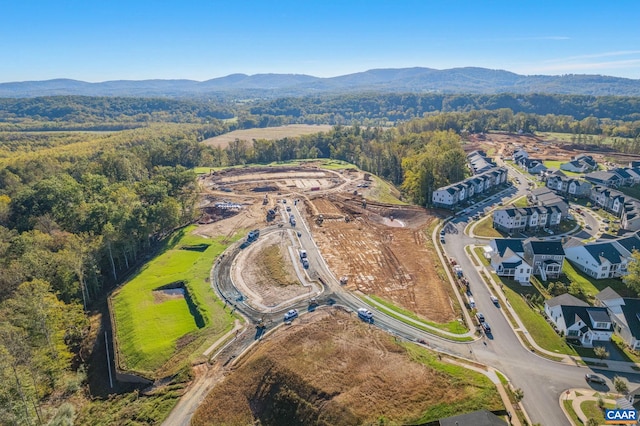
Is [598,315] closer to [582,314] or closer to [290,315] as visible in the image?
[582,314]

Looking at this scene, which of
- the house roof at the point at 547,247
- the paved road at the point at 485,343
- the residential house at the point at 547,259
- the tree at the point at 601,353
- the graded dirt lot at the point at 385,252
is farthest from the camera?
the house roof at the point at 547,247

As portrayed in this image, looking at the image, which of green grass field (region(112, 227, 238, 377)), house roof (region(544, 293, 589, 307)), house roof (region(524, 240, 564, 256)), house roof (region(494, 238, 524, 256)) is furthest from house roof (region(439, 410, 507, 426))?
house roof (region(524, 240, 564, 256))

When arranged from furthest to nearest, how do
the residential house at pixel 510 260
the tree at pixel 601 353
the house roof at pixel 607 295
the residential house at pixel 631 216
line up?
the residential house at pixel 631 216, the residential house at pixel 510 260, the house roof at pixel 607 295, the tree at pixel 601 353

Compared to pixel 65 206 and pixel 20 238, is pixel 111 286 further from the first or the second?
pixel 65 206

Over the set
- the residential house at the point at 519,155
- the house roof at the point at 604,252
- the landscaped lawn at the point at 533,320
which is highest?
the residential house at the point at 519,155

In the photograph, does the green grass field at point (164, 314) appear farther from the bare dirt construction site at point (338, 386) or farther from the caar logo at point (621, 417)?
the caar logo at point (621, 417)

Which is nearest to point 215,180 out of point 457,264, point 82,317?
point 82,317

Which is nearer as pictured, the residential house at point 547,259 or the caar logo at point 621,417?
the caar logo at point 621,417

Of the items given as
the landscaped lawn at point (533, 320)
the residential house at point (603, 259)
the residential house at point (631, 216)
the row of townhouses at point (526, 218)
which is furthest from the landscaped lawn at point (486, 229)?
the residential house at point (631, 216)

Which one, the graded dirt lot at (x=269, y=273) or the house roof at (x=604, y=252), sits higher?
the house roof at (x=604, y=252)
